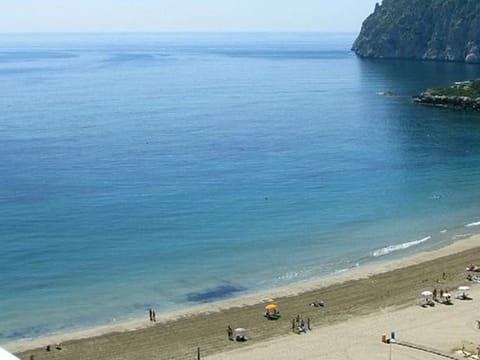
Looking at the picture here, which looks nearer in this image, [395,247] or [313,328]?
[313,328]

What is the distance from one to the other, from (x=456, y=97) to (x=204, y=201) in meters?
93.6

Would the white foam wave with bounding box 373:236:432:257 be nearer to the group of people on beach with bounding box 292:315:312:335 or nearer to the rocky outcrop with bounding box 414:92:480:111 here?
the group of people on beach with bounding box 292:315:312:335

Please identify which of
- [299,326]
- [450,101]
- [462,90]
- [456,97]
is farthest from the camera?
[462,90]

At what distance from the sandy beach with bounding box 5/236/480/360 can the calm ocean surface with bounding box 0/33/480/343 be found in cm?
303

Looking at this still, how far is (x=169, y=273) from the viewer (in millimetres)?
58219

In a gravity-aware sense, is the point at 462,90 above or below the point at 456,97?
above

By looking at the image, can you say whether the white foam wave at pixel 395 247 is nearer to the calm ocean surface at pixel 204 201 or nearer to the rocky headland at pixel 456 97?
the calm ocean surface at pixel 204 201

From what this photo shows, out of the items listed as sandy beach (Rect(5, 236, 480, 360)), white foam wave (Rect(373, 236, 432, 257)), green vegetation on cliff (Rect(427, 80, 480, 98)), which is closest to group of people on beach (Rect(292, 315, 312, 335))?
sandy beach (Rect(5, 236, 480, 360))

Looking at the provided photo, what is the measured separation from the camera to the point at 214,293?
54281mm

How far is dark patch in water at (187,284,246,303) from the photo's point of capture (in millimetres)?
53125

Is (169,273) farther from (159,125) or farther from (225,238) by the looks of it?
(159,125)

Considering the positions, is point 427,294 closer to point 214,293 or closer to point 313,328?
point 313,328

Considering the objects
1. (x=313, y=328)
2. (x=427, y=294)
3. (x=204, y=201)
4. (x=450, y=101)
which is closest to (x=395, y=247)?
(x=427, y=294)

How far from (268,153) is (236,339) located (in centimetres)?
6109
